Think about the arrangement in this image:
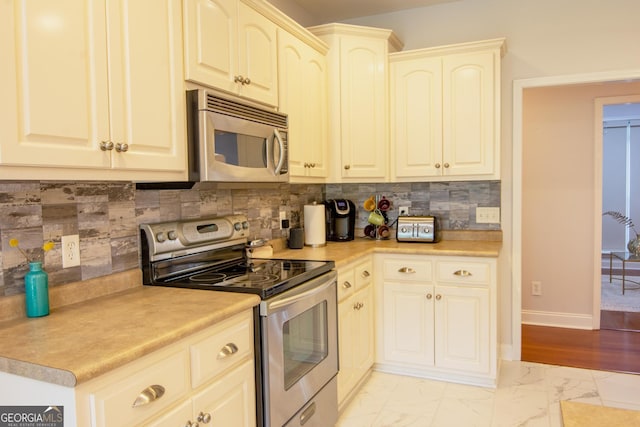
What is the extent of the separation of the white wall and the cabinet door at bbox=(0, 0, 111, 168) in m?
2.40

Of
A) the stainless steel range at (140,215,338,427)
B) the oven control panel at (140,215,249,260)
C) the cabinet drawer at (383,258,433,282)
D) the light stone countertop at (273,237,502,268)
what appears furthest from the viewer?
the cabinet drawer at (383,258,433,282)

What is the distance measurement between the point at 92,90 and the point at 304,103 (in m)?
1.57

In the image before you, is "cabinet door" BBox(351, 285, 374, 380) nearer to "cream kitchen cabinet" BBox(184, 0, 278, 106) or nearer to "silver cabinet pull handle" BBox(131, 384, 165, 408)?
"cream kitchen cabinet" BBox(184, 0, 278, 106)

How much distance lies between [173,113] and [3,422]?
112 cm

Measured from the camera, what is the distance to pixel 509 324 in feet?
11.0

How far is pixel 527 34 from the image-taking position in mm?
3217

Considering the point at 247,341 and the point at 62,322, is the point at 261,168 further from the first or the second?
the point at 62,322

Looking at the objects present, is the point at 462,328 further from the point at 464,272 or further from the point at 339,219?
the point at 339,219

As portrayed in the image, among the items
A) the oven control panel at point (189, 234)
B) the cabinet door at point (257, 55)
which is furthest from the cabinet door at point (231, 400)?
the cabinet door at point (257, 55)

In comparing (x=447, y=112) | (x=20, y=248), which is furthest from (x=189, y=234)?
(x=447, y=112)

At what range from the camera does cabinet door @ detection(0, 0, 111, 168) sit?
3.93 feet

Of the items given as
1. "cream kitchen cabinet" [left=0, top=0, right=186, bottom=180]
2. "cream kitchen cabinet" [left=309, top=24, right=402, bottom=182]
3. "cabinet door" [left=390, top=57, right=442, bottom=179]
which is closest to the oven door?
"cream kitchen cabinet" [left=0, top=0, right=186, bottom=180]

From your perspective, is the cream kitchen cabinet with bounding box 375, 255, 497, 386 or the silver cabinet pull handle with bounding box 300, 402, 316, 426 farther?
the cream kitchen cabinet with bounding box 375, 255, 497, 386

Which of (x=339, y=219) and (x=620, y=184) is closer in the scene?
(x=339, y=219)
